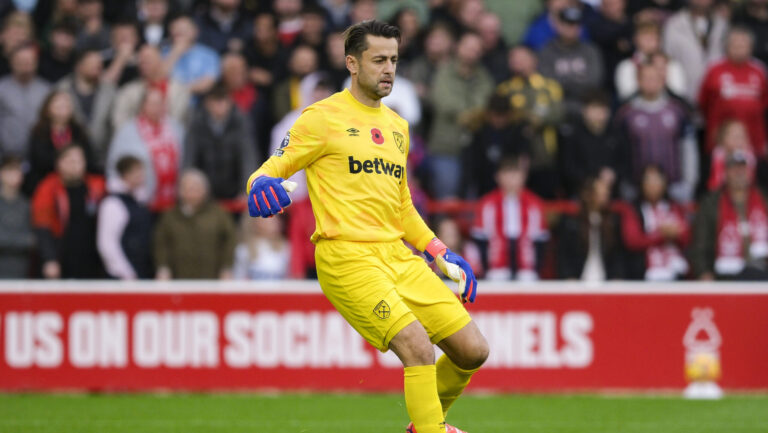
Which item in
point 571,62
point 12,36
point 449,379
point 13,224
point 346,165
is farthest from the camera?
point 12,36

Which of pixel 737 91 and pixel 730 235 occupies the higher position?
pixel 737 91

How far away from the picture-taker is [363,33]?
21.1 feet

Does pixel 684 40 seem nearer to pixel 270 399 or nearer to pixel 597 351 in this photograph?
pixel 597 351

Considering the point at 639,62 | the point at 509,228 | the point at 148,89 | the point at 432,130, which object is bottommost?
the point at 509,228

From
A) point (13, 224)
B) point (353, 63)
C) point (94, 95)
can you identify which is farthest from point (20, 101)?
point (353, 63)

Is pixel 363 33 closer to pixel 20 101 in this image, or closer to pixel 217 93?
pixel 217 93

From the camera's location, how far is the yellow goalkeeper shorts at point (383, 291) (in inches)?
244

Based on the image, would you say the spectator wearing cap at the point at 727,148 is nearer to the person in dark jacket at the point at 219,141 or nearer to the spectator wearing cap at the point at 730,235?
the spectator wearing cap at the point at 730,235

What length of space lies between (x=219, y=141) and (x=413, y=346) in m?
6.96

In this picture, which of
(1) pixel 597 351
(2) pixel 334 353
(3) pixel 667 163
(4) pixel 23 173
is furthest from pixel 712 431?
(4) pixel 23 173

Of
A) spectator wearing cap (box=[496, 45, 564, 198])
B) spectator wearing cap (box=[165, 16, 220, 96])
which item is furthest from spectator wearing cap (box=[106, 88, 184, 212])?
spectator wearing cap (box=[496, 45, 564, 198])

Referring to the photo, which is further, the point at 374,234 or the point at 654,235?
the point at 654,235

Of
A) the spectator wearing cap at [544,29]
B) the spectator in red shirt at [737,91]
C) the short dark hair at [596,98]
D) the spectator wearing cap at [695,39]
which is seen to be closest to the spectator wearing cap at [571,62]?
the spectator wearing cap at [544,29]

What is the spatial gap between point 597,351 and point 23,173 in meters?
6.31
